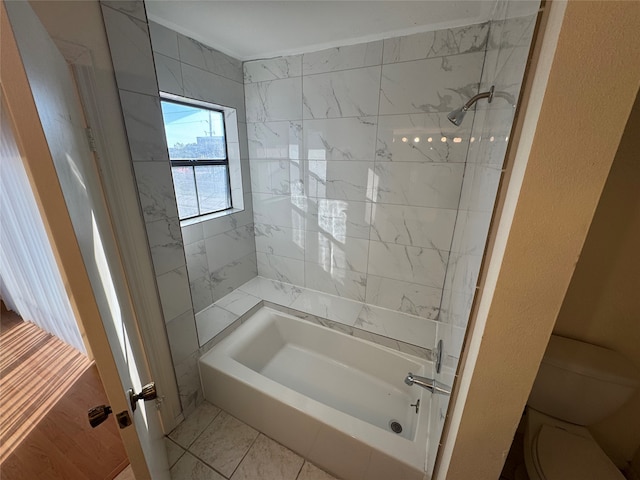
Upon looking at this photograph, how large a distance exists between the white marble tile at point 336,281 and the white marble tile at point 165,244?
3.99 ft

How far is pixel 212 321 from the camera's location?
1961mm

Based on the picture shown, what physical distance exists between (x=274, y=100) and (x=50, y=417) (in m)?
2.76

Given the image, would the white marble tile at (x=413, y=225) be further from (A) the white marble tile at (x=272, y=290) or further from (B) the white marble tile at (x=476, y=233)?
(A) the white marble tile at (x=272, y=290)

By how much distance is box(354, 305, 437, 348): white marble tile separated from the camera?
1.83 metres

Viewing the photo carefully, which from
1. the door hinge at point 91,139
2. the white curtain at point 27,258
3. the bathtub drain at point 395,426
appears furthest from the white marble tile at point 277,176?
the bathtub drain at point 395,426

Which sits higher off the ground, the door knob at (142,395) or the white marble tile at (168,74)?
the white marble tile at (168,74)

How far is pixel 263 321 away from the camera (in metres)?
2.09

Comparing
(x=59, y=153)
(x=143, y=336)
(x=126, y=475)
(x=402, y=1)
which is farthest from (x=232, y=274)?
(x=402, y=1)

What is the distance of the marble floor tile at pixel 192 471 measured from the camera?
1356 mm

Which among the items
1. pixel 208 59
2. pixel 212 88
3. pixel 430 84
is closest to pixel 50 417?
pixel 212 88

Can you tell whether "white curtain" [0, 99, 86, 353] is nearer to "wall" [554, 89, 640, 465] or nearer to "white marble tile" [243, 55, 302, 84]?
"white marble tile" [243, 55, 302, 84]

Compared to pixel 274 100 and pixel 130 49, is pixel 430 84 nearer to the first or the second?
pixel 274 100

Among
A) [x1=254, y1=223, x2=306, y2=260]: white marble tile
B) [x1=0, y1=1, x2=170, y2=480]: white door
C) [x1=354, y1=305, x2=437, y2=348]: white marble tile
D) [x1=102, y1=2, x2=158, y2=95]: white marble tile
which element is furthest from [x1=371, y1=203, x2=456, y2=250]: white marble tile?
[x1=0, y1=1, x2=170, y2=480]: white door

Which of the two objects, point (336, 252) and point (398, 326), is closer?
point (398, 326)
